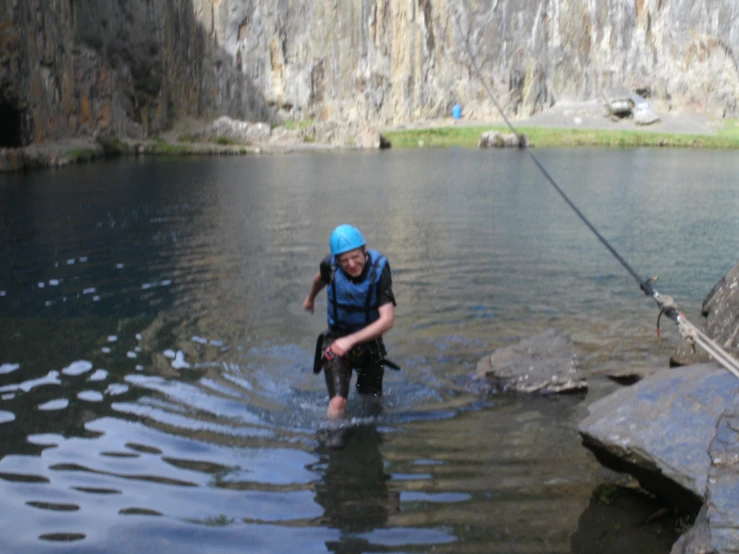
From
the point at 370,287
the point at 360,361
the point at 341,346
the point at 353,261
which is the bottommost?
the point at 360,361

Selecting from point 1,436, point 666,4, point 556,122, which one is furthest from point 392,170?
point 666,4

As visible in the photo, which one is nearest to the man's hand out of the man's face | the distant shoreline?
Answer: the man's face

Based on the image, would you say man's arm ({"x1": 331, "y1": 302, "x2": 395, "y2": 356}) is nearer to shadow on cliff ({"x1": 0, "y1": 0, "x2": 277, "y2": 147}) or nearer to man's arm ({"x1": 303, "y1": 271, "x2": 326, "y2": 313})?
man's arm ({"x1": 303, "y1": 271, "x2": 326, "y2": 313})

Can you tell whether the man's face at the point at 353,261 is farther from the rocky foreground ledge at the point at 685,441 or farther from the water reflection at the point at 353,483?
the rocky foreground ledge at the point at 685,441

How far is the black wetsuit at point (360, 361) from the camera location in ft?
21.9

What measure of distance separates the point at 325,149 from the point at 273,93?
21.7 m

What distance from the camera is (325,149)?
55656 mm

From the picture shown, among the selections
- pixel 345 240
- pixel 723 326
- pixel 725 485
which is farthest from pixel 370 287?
pixel 723 326

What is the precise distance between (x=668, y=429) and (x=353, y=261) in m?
2.76

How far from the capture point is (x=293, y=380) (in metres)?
8.47

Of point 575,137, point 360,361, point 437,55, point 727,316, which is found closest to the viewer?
point 360,361

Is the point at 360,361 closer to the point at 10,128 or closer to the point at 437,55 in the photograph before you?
the point at 10,128

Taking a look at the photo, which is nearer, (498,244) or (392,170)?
(498,244)

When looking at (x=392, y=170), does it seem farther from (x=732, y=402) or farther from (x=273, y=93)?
(x=273, y=93)
